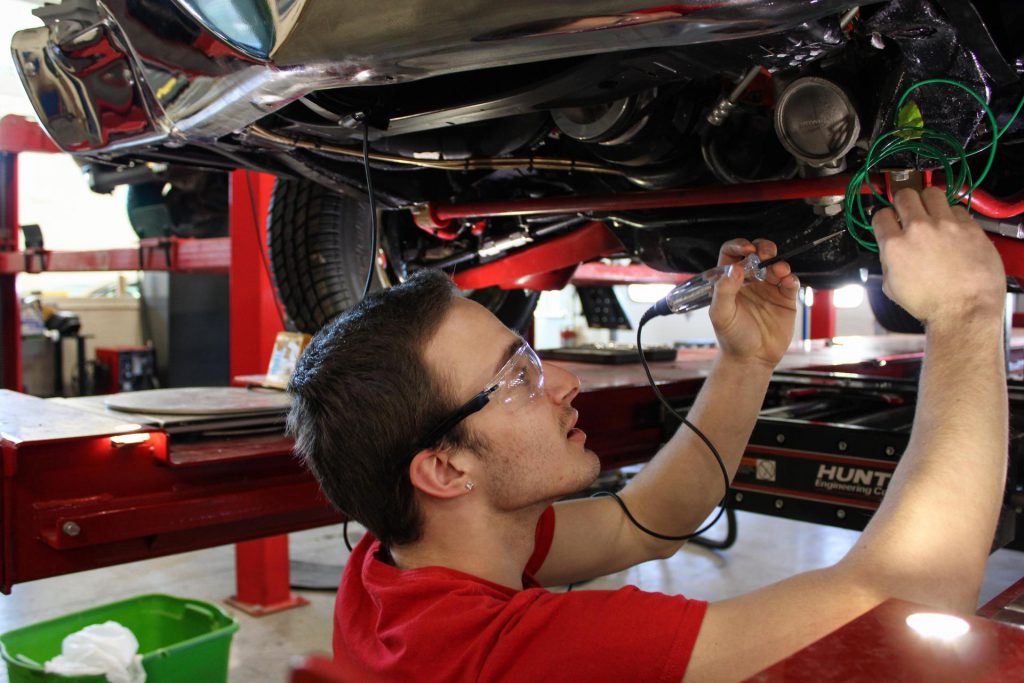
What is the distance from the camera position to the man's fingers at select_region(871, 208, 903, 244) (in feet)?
3.38

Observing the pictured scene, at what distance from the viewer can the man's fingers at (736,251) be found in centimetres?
140

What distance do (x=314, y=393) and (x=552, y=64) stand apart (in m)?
0.64

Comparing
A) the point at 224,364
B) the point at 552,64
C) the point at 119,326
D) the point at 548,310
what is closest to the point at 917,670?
the point at 552,64

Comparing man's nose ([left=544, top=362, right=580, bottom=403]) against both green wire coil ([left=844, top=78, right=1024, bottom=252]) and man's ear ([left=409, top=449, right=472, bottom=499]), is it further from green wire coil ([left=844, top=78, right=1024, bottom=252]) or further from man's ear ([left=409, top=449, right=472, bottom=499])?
green wire coil ([left=844, top=78, right=1024, bottom=252])

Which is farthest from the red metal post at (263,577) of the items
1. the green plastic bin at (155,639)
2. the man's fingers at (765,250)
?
the man's fingers at (765,250)

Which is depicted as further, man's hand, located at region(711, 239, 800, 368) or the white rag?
the white rag

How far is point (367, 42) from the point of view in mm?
1095

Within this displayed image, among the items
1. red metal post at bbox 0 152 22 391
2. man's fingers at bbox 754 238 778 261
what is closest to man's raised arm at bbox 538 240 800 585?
man's fingers at bbox 754 238 778 261

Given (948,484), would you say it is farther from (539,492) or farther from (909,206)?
(539,492)

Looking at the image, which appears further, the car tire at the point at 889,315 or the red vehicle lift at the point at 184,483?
the car tire at the point at 889,315

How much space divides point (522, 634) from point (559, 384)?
0.42 m

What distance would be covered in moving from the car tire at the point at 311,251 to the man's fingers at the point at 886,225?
63.1 inches

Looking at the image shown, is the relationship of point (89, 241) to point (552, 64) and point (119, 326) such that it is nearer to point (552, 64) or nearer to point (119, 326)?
point (119, 326)

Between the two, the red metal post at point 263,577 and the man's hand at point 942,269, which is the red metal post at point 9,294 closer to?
the red metal post at point 263,577
